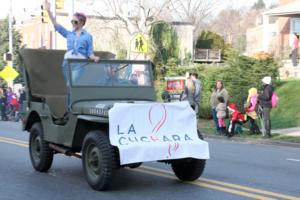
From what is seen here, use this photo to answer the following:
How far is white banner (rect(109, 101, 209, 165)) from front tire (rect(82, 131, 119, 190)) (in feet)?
0.49

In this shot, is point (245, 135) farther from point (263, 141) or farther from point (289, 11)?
point (289, 11)

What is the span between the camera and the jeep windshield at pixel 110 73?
9.12 meters

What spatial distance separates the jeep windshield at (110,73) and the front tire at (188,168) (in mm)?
1518

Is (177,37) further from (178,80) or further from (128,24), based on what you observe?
(178,80)

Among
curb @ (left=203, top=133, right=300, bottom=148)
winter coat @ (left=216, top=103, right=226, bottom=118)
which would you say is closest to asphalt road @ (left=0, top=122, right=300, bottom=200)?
curb @ (left=203, top=133, right=300, bottom=148)

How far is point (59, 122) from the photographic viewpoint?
9.16 metres

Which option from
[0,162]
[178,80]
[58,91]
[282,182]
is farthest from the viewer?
[178,80]

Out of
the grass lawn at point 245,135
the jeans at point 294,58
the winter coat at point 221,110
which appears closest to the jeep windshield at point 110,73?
the grass lawn at point 245,135

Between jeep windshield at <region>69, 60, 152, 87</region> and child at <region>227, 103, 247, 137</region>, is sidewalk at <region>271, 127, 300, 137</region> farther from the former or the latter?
jeep windshield at <region>69, 60, 152, 87</region>

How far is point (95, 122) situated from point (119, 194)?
107 cm

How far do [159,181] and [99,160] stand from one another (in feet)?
4.58

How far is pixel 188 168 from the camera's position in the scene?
8.73m

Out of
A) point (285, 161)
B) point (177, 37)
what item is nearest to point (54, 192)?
point (285, 161)

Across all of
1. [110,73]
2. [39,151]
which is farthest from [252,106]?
[39,151]
